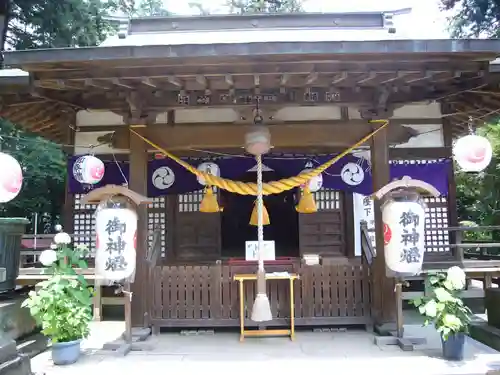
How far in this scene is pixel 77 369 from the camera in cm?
525

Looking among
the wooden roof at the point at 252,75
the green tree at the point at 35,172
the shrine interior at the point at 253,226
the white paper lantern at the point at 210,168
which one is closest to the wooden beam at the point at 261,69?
the wooden roof at the point at 252,75

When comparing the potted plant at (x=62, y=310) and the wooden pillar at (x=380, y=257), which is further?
the wooden pillar at (x=380, y=257)

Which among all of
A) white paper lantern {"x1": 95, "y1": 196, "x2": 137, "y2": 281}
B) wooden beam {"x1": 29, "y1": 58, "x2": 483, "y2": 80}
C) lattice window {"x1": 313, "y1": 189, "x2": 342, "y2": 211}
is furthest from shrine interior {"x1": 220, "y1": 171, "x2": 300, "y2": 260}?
wooden beam {"x1": 29, "y1": 58, "x2": 483, "y2": 80}

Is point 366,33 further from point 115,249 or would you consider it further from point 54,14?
point 54,14

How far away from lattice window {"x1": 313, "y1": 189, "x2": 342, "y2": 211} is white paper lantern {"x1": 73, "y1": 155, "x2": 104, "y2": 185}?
4.53 metres

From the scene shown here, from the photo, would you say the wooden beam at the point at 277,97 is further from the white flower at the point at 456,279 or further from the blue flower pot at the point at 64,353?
the blue flower pot at the point at 64,353

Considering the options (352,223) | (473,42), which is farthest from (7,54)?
(352,223)

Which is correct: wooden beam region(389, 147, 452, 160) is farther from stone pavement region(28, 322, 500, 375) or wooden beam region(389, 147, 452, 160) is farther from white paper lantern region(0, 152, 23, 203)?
white paper lantern region(0, 152, 23, 203)

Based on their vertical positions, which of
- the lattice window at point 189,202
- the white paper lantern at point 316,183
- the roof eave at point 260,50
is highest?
the roof eave at point 260,50

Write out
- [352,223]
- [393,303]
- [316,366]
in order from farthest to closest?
[352,223] < [393,303] < [316,366]

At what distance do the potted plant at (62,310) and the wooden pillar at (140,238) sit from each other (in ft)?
3.43

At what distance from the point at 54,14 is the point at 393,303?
13.2 meters

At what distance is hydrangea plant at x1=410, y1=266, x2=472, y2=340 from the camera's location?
17.3 ft

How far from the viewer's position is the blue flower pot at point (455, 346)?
534 cm
